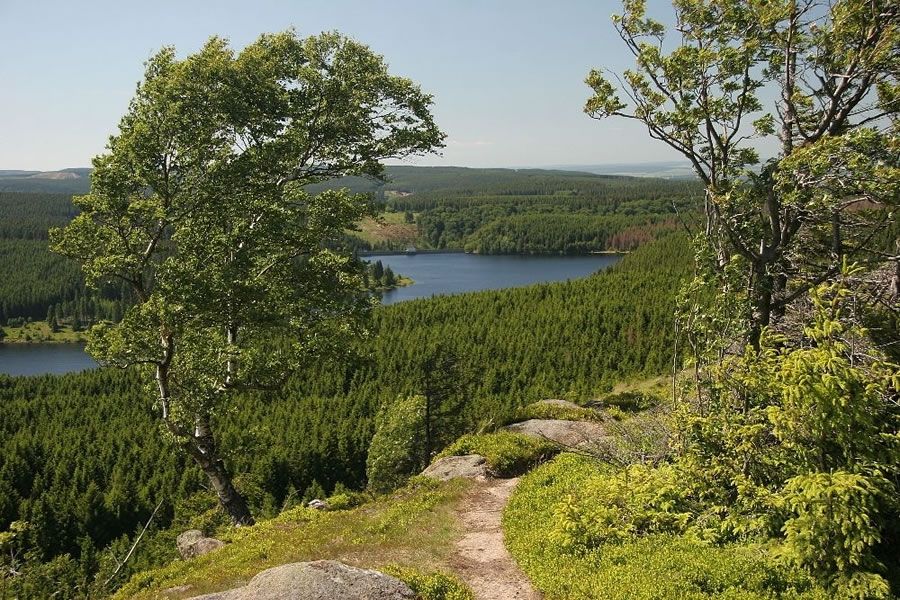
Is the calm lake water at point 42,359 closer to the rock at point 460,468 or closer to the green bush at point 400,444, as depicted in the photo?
the green bush at point 400,444

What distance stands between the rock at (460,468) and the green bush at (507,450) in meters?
0.27

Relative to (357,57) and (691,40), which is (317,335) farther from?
(691,40)

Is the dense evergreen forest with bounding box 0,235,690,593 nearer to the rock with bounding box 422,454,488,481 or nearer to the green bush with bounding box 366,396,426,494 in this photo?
the green bush with bounding box 366,396,426,494

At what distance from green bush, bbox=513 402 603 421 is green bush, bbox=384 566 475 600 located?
14364 mm

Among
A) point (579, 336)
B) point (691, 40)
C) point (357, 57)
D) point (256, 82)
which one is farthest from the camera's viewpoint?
point (579, 336)

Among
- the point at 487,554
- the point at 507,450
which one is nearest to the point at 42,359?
the point at 507,450

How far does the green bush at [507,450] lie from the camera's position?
1822 cm

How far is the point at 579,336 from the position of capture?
8594 centimetres

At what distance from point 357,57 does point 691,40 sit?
835 centimetres

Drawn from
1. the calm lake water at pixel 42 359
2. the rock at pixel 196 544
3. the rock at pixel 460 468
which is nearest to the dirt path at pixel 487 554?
the rock at pixel 460 468

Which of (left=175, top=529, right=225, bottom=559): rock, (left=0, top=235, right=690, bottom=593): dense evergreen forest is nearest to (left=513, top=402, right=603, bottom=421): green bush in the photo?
(left=175, top=529, right=225, bottom=559): rock

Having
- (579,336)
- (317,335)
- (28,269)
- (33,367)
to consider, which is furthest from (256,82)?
(28,269)

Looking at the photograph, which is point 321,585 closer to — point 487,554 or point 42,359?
point 487,554

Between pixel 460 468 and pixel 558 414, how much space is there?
716cm
